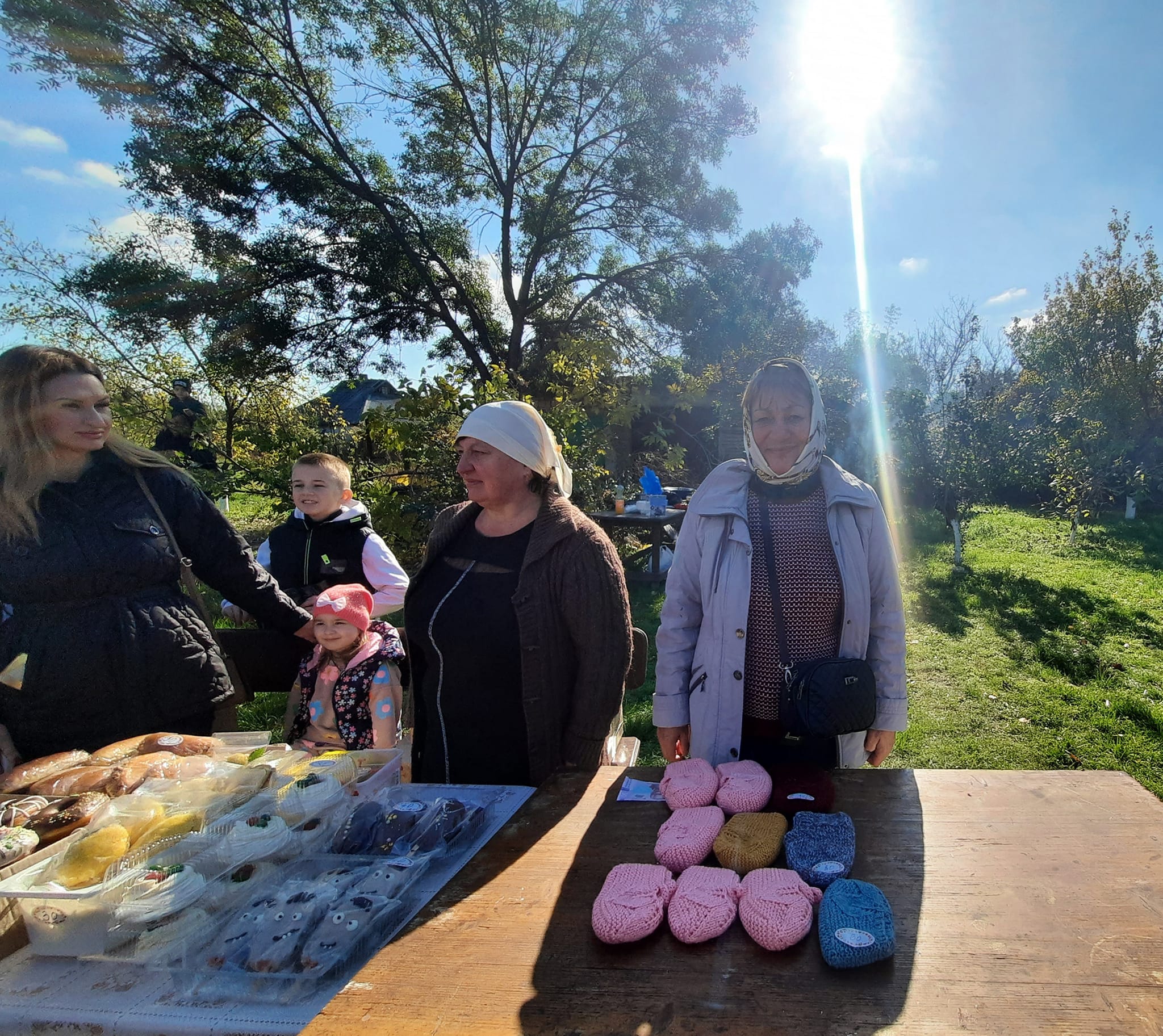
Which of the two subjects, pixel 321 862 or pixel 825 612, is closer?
pixel 321 862

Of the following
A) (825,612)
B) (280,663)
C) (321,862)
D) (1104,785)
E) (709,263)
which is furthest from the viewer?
(709,263)

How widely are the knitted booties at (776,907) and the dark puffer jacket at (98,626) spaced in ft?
5.67

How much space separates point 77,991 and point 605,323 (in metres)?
13.2

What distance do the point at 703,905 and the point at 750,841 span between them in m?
0.22

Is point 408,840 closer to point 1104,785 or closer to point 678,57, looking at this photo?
point 1104,785

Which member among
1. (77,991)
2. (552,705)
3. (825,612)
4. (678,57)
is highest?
(678,57)

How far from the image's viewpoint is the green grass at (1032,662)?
402cm

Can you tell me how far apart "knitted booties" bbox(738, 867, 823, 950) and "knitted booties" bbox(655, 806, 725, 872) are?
4.8 inches

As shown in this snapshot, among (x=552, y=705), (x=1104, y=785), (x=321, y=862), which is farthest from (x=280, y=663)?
(x=1104, y=785)

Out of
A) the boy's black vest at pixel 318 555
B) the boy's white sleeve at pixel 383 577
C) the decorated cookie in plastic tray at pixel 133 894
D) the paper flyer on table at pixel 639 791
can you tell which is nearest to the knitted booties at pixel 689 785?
the paper flyer on table at pixel 639 791

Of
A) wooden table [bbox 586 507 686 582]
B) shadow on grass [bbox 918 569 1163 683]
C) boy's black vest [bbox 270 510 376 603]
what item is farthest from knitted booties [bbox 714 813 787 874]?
wooden table [bbox 586 507 686 582]

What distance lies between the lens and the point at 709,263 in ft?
43.7

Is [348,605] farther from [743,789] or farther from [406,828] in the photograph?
[743,789]

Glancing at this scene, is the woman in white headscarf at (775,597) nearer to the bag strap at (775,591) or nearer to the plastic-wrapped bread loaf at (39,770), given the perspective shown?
the bag strap at (775,591)
